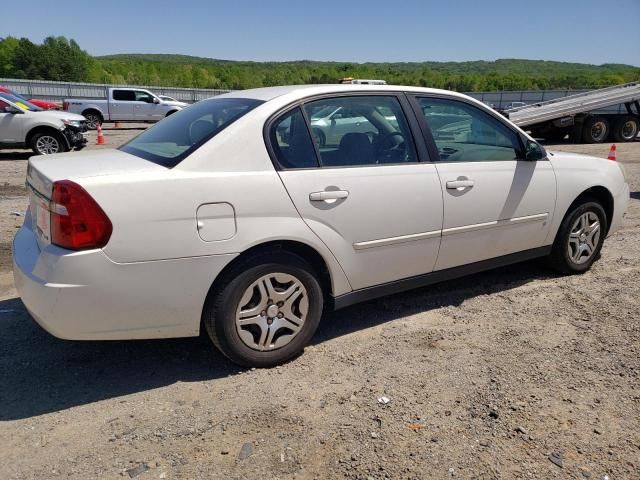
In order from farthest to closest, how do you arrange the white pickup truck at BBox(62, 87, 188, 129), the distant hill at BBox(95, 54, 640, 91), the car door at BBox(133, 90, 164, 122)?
1. the distant hill at BBox(95, 54, 640, 91)
2. the car door at BBox(133, 90, 164, 122)
3. the white pickup truck at BBox(62, 87, 188, 129)

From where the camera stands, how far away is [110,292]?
2684 millimetres

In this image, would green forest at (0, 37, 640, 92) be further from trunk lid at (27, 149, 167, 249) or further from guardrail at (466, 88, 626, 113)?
trunk lid at (27, 149, 167, 249)

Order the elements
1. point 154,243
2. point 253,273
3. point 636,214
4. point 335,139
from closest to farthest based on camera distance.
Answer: point 154,243 < point 253,273 < point 335,139 < point 636,214

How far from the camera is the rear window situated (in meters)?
3.04

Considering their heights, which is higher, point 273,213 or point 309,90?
point 309,90

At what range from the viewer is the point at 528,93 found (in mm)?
30188

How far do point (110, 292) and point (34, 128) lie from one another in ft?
36.5

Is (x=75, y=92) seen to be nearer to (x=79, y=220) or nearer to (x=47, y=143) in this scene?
(x=47, y=143)

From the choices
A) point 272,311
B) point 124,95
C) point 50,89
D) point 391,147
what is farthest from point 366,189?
point 50,89

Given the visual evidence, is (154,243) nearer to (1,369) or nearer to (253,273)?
(253,273)

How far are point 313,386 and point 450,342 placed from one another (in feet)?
3.51

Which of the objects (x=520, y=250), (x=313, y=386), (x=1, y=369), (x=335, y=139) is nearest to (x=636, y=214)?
(x=520, y=250)

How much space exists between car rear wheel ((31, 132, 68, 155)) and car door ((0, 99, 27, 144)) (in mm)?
284

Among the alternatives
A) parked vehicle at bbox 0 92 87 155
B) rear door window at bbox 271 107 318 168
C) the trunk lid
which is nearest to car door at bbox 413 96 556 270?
rear door window at bbox 271 107 318 168
